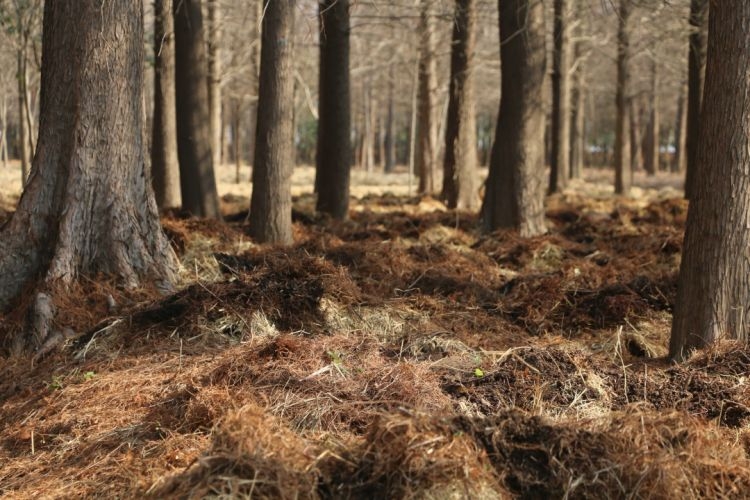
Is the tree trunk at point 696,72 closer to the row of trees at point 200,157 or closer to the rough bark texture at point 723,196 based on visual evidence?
the row of trees at point 200,157

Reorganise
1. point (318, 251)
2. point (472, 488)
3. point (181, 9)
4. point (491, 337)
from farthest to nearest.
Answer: point (181, 9), point (318, 251), point (491, 337), point (472, 488)

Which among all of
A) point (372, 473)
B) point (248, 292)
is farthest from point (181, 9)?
point (372, 473)

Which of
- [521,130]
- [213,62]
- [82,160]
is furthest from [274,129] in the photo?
[213,62]

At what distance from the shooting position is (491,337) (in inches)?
264

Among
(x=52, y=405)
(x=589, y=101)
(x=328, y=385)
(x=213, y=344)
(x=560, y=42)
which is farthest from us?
(x=589, y=101)

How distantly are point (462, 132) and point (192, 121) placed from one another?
7.12 m

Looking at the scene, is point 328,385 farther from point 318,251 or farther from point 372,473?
point 318,251

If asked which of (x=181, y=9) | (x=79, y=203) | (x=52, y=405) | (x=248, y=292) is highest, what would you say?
(x=181, y=9)

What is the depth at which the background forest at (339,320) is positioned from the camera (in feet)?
12.6

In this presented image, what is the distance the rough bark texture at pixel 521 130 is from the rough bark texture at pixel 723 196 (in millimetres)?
6434

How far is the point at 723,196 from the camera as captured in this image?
5395 millimetres

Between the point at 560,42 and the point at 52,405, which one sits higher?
the point at 560,42

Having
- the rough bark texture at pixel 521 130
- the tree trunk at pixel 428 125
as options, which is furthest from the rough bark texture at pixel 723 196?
the tree trunk at pixel 428 125

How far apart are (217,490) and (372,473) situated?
0.71 metres
